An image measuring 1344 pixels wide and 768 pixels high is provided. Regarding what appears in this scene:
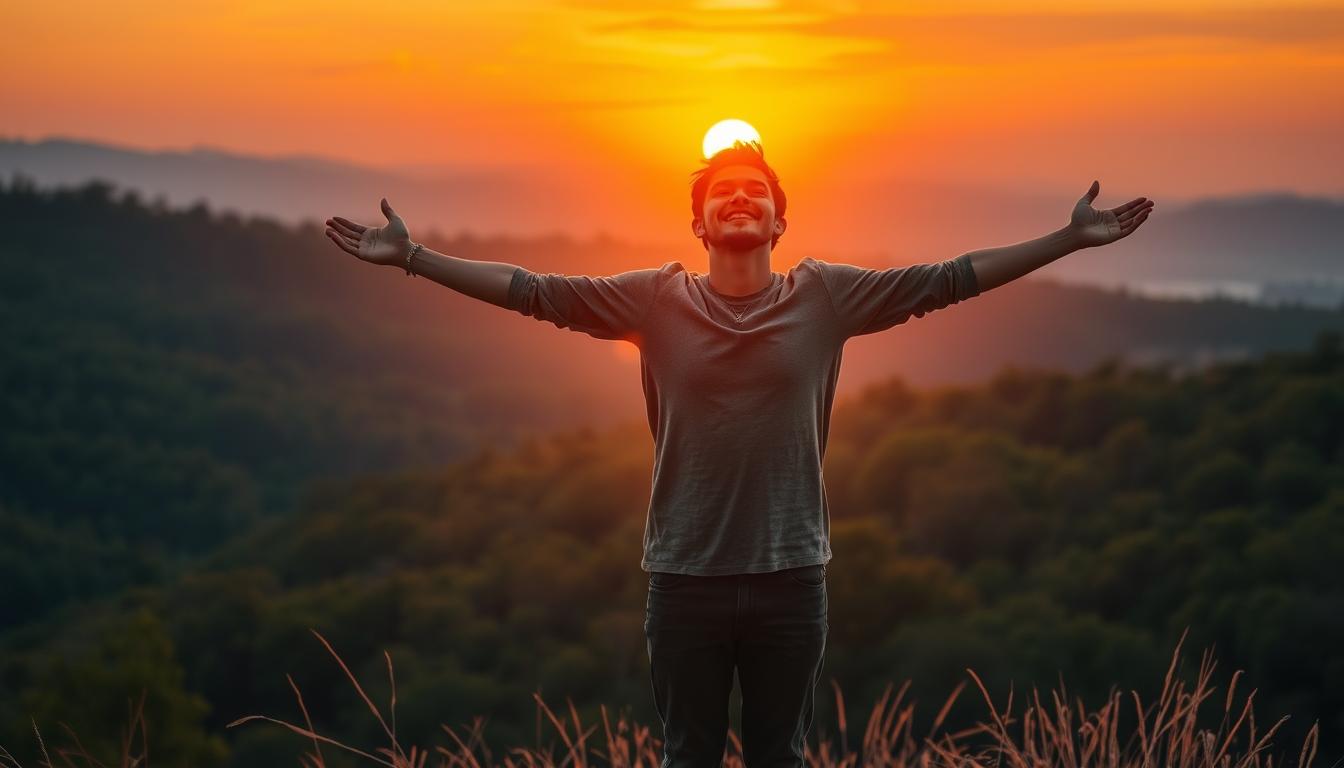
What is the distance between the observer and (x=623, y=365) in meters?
112

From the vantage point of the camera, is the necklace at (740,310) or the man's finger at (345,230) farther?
the man's finger at (345,230)

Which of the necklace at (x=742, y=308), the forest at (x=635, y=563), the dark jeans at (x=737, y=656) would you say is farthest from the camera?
the forest at (x=635, y=563)

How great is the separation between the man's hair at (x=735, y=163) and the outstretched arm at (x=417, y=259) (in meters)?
0.51

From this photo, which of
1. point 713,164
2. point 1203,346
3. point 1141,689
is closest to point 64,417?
point 1203,346

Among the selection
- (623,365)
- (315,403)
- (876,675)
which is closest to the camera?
(876,675)

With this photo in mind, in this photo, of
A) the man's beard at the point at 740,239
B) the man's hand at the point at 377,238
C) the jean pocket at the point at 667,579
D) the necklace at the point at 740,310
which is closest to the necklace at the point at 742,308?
the necklace at the point at 740,310

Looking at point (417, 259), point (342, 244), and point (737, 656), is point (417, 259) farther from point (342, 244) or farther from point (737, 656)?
point (737, 656)

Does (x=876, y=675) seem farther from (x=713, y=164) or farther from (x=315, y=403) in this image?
(x=315, y=403)

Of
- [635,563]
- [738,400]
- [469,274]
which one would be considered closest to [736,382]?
[738,400]

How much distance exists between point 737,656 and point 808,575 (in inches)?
11.3

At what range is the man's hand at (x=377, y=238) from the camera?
12.3ft

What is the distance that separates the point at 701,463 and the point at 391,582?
55.1m

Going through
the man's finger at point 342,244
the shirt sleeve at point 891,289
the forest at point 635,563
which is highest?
the man's finger at point 342,244

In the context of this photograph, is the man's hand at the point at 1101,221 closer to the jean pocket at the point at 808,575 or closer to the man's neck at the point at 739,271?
the man's neck at the point at 739,271
